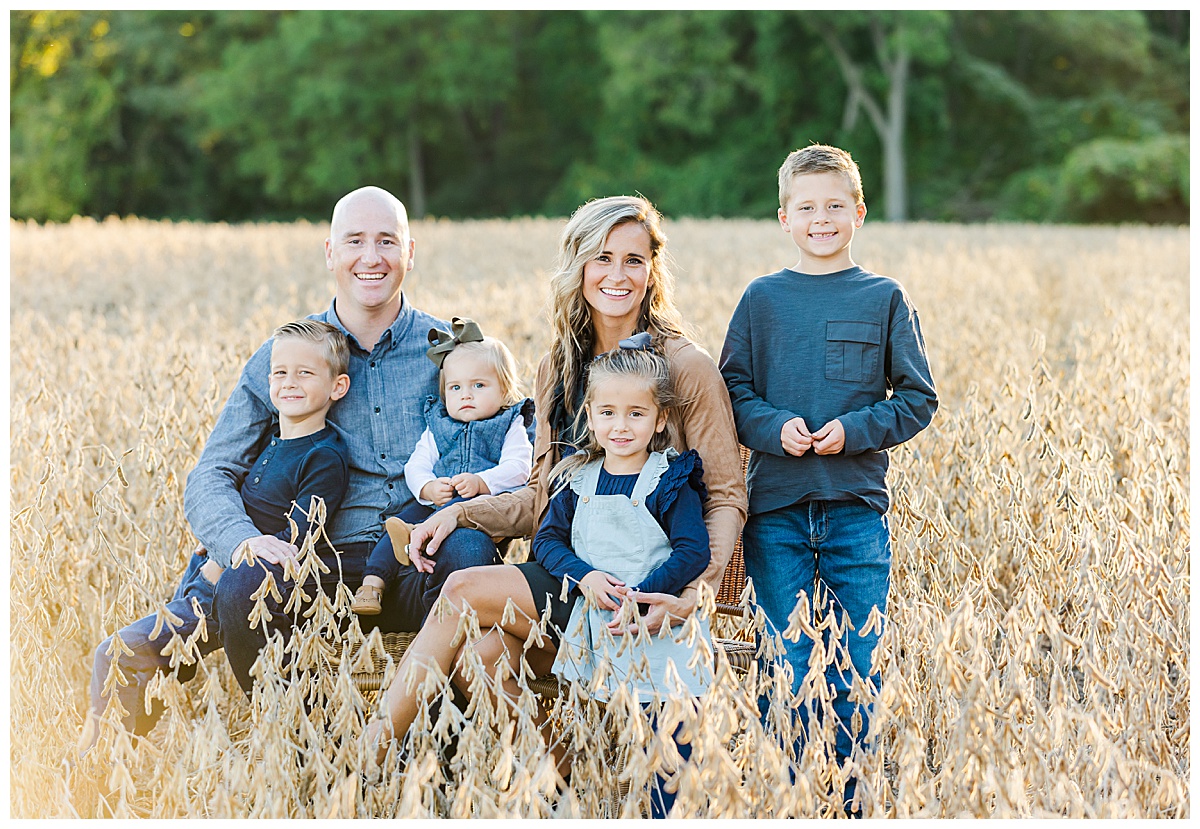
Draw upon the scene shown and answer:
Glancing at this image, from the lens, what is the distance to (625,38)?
2916 centimetres

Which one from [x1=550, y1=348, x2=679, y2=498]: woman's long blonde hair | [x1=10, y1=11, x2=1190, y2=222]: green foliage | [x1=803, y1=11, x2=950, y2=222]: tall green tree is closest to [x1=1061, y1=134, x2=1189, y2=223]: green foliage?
[x1=10, y1=11, x2=1190, y2=222]: green foliage

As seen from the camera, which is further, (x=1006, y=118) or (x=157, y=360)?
(x=1006, y=118)

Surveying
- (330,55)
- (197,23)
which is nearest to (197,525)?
(330,55)

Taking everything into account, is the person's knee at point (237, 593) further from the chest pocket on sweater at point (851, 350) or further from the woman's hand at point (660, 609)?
the chest pocket on sweater at point (851, 350)

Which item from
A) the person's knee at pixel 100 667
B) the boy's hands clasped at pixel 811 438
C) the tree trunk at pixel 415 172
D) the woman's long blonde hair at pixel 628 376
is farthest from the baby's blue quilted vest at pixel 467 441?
the tree trunk at pixel 415 172

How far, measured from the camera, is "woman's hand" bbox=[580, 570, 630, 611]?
7.84 feet

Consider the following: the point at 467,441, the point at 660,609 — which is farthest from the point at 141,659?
the point at 660,609

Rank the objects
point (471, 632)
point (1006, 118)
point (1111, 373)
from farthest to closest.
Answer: point (1006, 118) → point (1111, 373) → point (471, 632)

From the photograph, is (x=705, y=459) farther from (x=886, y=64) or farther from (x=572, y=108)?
(x=572, y=108)

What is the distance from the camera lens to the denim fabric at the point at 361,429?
295 centimetres

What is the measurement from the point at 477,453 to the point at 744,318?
762mm

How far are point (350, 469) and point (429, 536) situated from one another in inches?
15.6

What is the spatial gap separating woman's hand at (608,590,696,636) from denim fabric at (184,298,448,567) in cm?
84

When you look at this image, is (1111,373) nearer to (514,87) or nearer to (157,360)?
(157,360)
